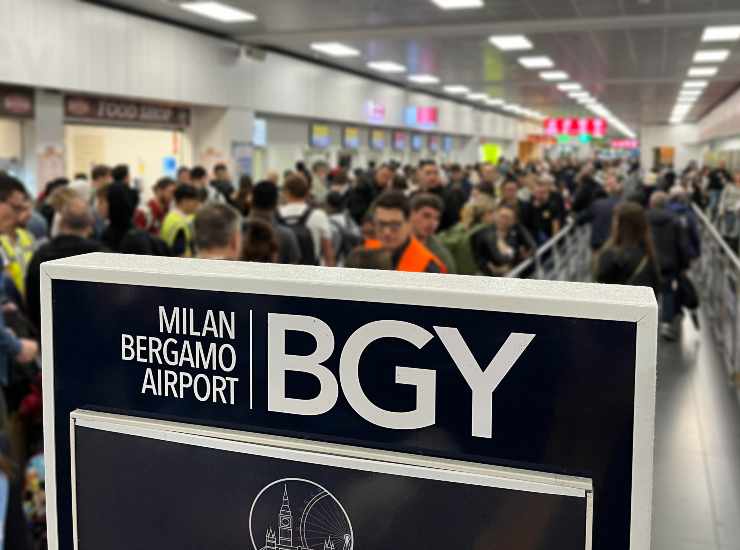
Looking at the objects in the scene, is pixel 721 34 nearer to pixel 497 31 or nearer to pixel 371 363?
pixel 497 31

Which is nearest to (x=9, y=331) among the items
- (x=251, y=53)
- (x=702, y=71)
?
(x=251, y=53)

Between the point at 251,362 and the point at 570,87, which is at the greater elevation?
the point at 570,87

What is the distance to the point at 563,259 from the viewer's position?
8.65 m

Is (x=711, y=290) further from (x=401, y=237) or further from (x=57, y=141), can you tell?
(x=57, y=141)

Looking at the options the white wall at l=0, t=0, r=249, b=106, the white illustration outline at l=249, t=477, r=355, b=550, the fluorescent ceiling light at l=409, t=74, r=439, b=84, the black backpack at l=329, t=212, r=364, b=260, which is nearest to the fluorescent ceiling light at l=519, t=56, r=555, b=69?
the fluorescent ceiling light at l=409, t=74, r=439, b=84

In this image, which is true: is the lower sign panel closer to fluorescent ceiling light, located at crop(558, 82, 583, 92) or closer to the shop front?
the shop front

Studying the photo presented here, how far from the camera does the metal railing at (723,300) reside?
6.42 m

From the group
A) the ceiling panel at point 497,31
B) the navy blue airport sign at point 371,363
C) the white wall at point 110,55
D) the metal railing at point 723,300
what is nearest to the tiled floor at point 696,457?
the metal railing at point 723,300

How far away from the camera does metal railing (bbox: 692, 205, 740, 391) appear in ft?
21.1

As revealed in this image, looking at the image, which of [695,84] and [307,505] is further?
[695,84]

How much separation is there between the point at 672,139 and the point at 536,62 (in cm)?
2976

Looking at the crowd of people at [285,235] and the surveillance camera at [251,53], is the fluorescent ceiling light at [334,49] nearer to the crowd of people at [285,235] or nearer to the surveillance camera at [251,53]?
the surveillance camera at [251,53]

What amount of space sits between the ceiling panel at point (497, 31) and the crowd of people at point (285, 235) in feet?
8.65

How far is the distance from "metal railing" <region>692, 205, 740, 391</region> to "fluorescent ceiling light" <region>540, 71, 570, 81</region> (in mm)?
9085
